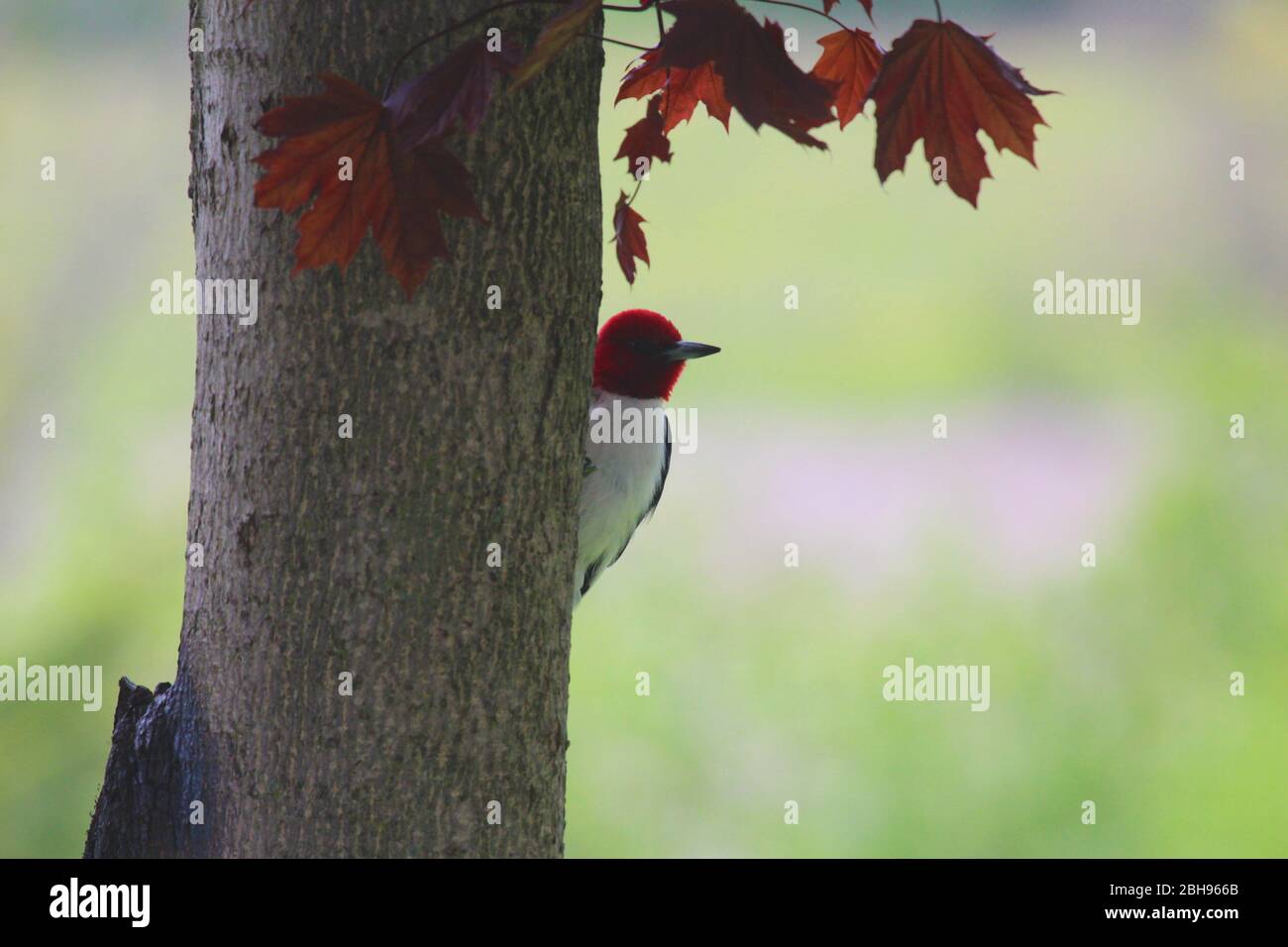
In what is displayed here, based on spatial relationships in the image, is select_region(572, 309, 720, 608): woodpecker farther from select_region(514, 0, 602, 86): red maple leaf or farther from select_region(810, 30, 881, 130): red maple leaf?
select_region(514, 0, 602, 86): red maple leaf

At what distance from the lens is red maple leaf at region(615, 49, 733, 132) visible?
1.45m

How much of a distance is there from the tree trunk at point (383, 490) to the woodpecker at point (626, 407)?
3.19 ft

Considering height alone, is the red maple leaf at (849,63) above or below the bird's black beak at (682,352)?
above

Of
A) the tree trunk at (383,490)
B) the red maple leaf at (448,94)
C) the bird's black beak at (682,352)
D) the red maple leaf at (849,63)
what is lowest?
the tree trunk at (383,490)

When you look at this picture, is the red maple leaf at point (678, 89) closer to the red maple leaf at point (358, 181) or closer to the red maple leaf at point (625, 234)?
the red maple leaf at point (625, 234)

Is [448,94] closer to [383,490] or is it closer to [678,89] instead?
[383,490]

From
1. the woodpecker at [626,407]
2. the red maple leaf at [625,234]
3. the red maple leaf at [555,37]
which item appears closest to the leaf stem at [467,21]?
the red maple leaf at [555,37]

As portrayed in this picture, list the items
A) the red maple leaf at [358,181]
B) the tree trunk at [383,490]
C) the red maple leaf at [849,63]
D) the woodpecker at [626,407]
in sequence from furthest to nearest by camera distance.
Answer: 1. the woodpecker at [626,407]
2. the red maple leaf at [849,63]
3. the tree trunk at [383,490]
4. the red maple leaf at [358,181]

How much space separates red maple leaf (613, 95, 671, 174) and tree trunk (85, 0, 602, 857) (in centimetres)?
18

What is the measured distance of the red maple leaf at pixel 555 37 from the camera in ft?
3.02

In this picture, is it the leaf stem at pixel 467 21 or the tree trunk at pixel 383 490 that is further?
the tree trunk at pixel 383 490

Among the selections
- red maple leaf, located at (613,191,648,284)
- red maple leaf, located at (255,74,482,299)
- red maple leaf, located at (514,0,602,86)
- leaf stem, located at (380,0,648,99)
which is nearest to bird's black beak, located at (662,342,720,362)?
red maple leaf, located at (613,191,648,284)

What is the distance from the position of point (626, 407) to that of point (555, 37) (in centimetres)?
145
